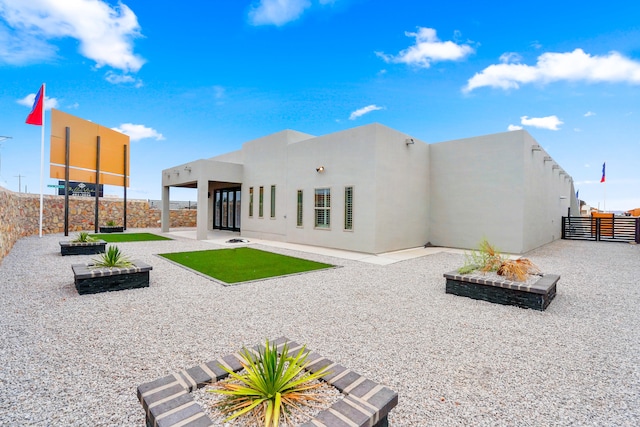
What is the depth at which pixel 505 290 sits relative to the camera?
4.51m

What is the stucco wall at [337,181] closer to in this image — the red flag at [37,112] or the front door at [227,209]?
the front door at [227,209]

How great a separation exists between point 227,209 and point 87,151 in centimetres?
774

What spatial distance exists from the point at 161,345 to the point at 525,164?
11.6 metres

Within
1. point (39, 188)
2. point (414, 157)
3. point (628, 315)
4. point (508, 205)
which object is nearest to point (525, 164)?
point (508, 205)

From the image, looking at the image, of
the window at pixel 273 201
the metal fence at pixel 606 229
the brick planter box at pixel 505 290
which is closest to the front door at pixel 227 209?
the window at pixel 273 201

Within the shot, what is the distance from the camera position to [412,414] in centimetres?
204

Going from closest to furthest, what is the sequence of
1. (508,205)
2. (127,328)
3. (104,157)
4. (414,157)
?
(127,328), (508,205), (414,157), (104,157)

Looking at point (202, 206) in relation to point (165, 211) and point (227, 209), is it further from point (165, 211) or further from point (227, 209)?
point (165, 211)

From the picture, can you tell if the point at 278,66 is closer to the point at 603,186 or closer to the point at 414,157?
the point at 414,157

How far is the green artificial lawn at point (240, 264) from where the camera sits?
6.51 metres

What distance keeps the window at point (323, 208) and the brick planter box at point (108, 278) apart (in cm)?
670

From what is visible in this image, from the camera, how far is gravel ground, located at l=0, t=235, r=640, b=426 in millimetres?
2127

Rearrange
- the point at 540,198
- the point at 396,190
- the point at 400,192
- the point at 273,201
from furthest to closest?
the point at 273,201 < the point at 540,198 < the point at 400,192 < the point at 396,190

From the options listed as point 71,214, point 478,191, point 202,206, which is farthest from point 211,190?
point 478,191
